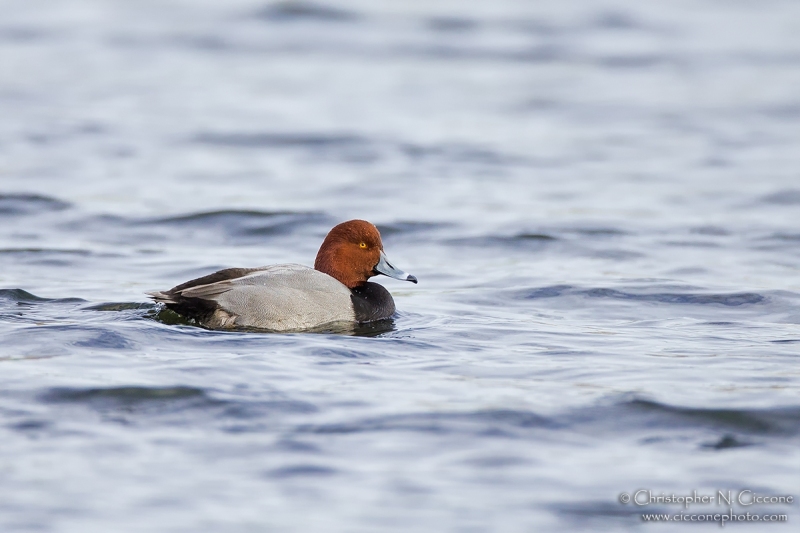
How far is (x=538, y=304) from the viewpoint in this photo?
1083cm

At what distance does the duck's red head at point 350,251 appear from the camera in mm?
9844

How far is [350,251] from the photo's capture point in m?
9.87

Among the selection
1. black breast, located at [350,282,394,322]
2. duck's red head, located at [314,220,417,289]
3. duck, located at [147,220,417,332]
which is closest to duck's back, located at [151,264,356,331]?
duck, located at [147,220,417,332]

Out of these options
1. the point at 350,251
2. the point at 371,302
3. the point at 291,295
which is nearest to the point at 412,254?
the point at 350,251

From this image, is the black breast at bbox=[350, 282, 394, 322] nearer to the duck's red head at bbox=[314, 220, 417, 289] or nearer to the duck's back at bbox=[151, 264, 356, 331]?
the duck's red head at bbox=[314, 220, 417, 289]

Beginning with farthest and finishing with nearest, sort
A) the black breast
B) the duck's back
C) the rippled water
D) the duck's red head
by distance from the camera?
the duck's red head
the black breast
the duck's back
the rippled water

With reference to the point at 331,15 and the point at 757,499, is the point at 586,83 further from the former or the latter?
the point at 757,499

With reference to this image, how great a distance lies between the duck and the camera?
29.3 feet

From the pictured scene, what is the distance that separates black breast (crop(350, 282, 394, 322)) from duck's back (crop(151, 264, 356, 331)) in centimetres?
36

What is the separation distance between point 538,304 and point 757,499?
483cm

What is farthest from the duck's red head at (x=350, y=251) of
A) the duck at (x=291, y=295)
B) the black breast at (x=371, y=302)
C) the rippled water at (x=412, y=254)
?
the rippled water at (x=412, y=254)

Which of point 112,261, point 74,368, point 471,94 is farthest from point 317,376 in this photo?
point 471,94

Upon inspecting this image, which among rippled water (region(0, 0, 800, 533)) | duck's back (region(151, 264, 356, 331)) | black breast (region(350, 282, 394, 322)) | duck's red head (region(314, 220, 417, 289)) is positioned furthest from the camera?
duck's red head (region(314, 220, 417, 289))

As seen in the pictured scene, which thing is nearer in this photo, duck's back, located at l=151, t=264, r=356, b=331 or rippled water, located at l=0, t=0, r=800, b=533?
rippled water, located at l=0, t=0, r=800, b=533
